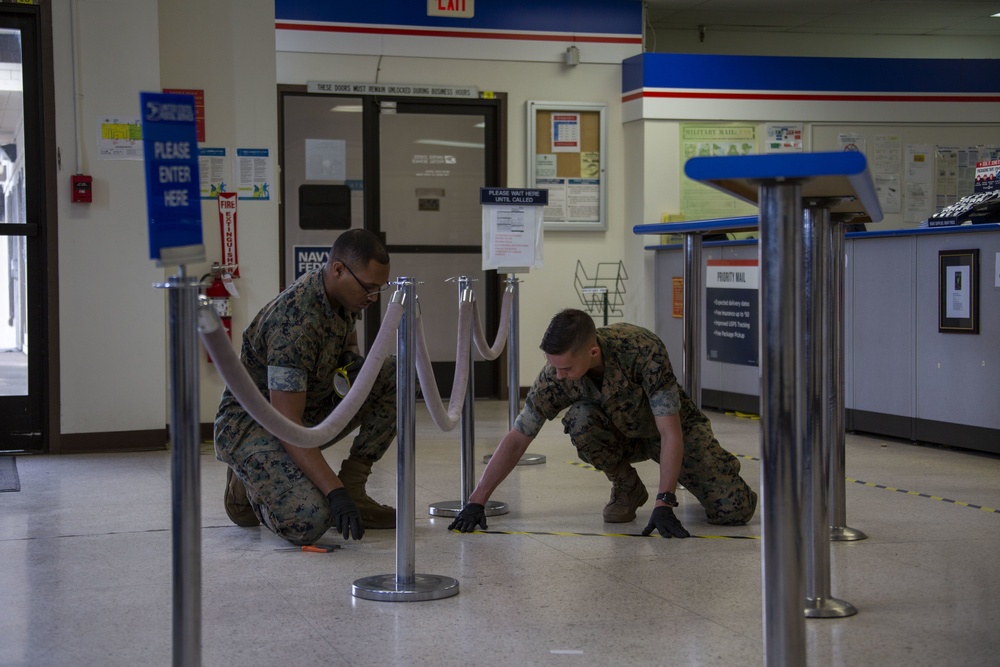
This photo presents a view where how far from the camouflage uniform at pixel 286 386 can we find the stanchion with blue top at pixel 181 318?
4.75 feet

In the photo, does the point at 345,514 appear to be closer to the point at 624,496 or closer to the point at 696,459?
the point at 624,496

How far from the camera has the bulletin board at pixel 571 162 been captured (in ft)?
A: 28.0

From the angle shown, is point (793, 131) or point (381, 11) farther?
point (793, 131)

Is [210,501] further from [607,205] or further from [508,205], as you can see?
[607,205]

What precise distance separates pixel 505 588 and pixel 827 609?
2.84ft

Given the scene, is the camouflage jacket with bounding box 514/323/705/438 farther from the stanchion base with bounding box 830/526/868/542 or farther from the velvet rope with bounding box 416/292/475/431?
the stanchion base with bounding box 830/526/868/542

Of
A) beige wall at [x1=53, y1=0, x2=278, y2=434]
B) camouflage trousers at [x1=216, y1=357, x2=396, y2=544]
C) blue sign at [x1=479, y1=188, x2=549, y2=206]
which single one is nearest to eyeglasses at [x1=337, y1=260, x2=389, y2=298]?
camouflage trousers at [x1=216, y1=357, x2=396, y2=544]

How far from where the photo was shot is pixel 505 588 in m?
3.13

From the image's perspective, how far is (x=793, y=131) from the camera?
8930 mm

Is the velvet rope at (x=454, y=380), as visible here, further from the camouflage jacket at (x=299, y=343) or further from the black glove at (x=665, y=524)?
the black glove at (x=665, y=524)

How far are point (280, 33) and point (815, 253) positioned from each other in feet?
19.7

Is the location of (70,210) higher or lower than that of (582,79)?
lower

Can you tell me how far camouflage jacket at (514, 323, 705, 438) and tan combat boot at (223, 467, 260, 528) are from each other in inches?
40.1

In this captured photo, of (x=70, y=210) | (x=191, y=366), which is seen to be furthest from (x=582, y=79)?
(x=191, y=366)
